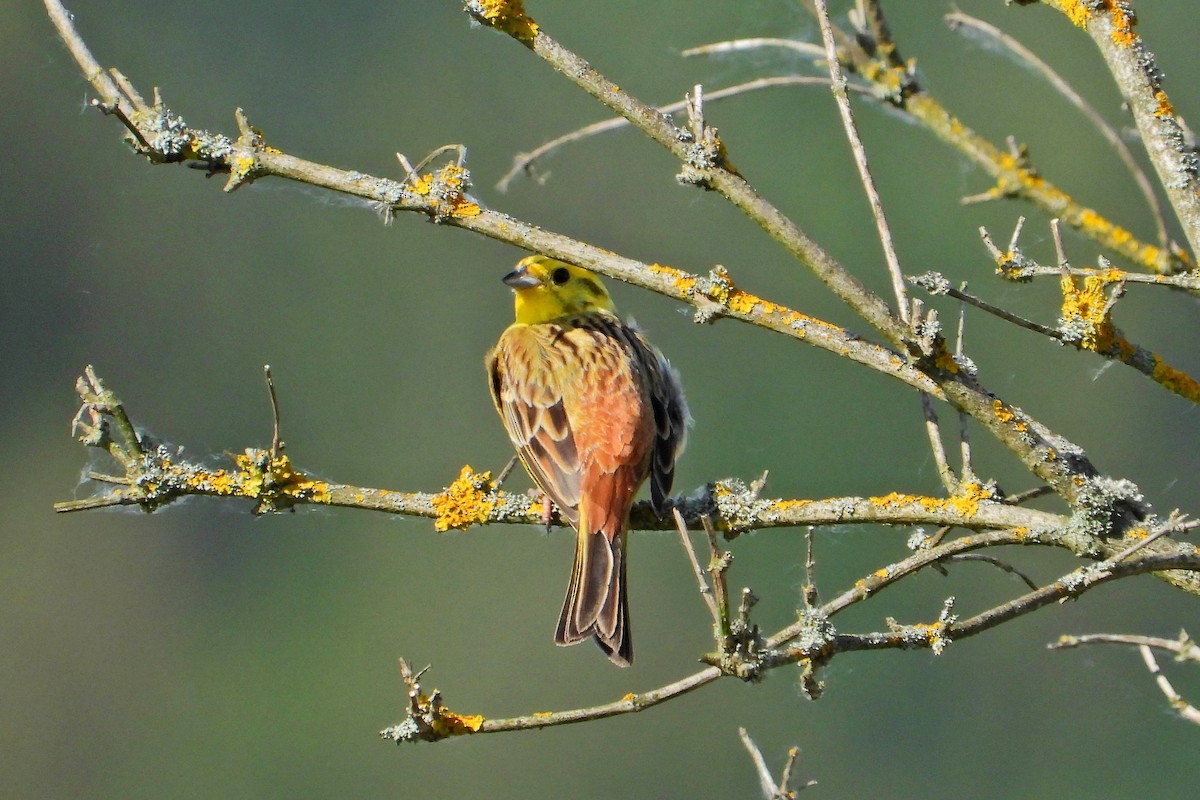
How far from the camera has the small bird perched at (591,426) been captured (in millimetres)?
3949

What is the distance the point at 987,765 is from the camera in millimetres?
17859

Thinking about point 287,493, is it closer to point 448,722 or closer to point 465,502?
point 465,502

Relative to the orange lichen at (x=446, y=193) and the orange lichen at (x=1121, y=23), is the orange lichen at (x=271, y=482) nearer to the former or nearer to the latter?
the orange lichen at (x=446, y=193)

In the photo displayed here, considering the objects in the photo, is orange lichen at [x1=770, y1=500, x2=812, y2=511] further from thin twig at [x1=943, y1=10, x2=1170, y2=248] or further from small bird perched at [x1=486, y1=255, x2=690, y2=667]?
thin twig at [x1=943, y1=10, x2=1170, y2=248]

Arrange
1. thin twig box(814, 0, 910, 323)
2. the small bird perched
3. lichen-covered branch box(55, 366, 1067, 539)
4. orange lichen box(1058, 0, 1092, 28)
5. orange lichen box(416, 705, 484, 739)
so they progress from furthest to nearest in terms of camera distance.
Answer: the small bird perched → lichen-covered branch box(55, 366, 1067, 539) → orange lichen box(1058, 0, 1092, 28) → orange lichen box(416, 705, 484, 739) → thin twig box(814, 0, 910, 323)

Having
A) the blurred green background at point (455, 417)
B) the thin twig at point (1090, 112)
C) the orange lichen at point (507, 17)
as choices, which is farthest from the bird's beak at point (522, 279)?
the blurred green background at point (455, 417)

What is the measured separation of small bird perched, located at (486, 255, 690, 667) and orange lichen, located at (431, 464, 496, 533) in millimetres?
439

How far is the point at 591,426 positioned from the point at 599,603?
0.68m

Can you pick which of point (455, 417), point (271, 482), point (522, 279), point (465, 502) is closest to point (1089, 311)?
point (465, 502)

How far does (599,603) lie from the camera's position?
12.8ft

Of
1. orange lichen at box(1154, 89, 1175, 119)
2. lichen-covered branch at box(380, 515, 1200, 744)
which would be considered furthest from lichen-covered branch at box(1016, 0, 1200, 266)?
lichen-covered branch at box(380, 515, 1200, 744)

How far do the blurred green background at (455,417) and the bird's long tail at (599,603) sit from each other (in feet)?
37.3

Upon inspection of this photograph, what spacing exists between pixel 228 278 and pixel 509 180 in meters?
18.7

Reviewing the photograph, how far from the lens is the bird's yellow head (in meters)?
5.34
